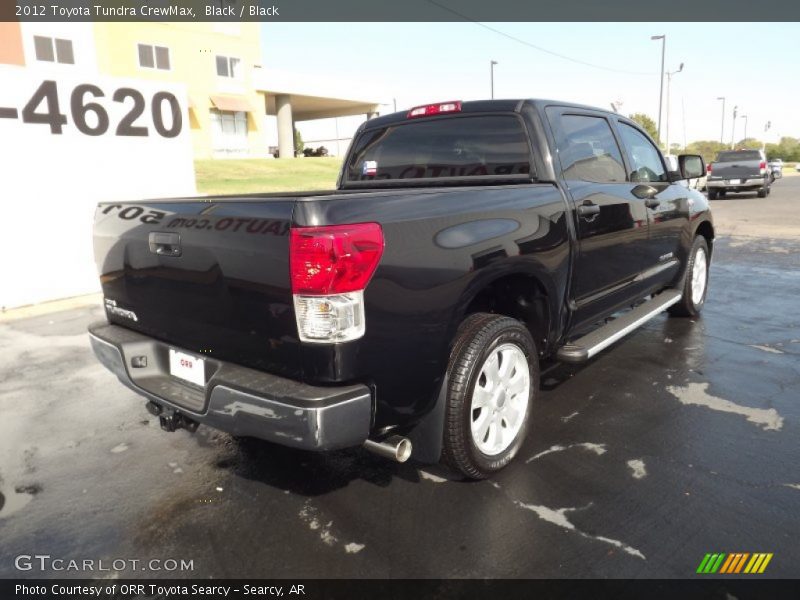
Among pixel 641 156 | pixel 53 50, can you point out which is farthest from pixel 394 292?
pixel 53 50

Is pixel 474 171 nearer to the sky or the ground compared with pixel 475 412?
nearer to the sky

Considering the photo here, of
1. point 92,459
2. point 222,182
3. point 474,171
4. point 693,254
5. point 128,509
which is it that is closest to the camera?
point 128,509

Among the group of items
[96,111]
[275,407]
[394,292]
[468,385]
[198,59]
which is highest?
[198,59]

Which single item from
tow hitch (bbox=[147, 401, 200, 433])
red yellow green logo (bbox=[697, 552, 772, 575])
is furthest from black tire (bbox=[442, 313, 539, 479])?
tow hitch (bbox=[147, 401, 200, 433])

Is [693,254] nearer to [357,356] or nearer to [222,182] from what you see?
[357,356]

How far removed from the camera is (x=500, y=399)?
10.1 feet

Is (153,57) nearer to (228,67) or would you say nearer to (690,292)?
(228,67)

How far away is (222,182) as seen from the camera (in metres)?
22.3

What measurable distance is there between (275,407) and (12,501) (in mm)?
1808

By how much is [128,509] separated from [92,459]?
2.40ft
